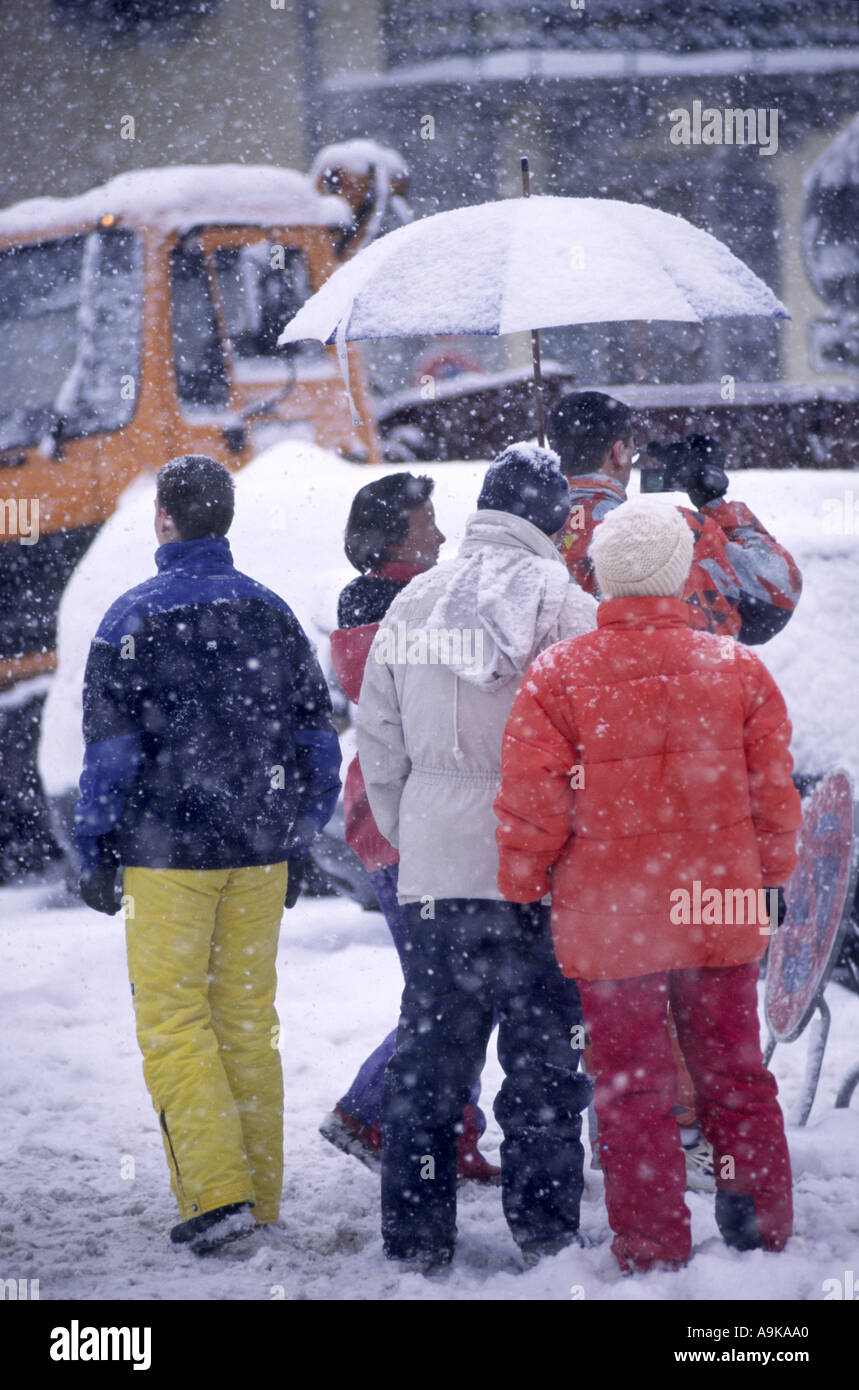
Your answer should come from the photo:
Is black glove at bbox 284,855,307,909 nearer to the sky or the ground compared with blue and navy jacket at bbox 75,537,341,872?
nearer to the ground

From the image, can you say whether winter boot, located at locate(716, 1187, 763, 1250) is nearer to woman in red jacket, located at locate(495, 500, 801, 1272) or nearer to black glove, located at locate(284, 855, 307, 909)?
woman in red jacket, located at locate(495, 500, 801, 1272)

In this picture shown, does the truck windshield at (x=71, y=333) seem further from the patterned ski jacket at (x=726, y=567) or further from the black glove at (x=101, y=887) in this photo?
the black glove at (x=101, y=887)

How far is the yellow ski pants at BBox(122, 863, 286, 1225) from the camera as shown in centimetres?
218

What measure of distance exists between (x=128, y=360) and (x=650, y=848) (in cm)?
325

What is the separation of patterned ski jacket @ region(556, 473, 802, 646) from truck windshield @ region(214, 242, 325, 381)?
8.12 feet

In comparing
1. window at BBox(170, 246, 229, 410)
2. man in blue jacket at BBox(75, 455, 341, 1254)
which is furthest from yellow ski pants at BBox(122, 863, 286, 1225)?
window at BBox(170, 246, 229, 410)

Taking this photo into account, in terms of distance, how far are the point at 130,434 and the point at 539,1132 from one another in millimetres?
3210

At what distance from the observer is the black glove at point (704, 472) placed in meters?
2.53

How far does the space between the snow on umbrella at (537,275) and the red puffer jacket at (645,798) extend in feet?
2.52

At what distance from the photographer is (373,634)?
2457 millimetres
